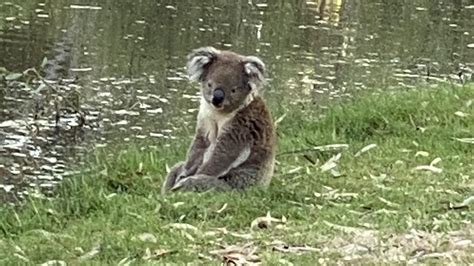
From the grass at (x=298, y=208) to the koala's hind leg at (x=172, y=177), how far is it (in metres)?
0.10

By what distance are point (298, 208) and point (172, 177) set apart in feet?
3.91

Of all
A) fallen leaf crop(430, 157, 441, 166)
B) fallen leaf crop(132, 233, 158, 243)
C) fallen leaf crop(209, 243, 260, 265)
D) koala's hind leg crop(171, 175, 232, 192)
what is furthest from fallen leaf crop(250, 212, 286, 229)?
fallen leaf crop(430, 157, 441, 166)

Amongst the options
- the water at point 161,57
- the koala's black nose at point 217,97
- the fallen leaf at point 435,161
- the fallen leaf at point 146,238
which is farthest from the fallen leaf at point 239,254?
the water at point 161,57

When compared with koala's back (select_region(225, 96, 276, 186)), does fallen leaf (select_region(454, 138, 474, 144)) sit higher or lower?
lower

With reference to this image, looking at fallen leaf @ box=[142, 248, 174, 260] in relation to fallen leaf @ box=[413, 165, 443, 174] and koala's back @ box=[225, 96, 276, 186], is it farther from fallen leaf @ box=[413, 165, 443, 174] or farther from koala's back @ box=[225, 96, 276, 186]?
fallen leaf @ box=[413, 165, 443, 174]

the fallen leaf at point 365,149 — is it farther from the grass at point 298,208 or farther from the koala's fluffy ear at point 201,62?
the koala's fluffy ear at point 201,62

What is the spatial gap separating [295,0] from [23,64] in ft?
31.9

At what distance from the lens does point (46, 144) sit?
10.8 metres

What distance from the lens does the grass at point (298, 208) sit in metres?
5.68

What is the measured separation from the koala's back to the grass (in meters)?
0.16

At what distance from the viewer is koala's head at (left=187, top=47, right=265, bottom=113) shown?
745 cm

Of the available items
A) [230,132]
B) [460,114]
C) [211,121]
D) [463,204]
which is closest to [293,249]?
[463,204]

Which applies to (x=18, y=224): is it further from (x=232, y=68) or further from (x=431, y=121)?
(x=431, y=121)

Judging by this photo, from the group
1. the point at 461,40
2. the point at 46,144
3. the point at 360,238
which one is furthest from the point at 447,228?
the point at 461,40
